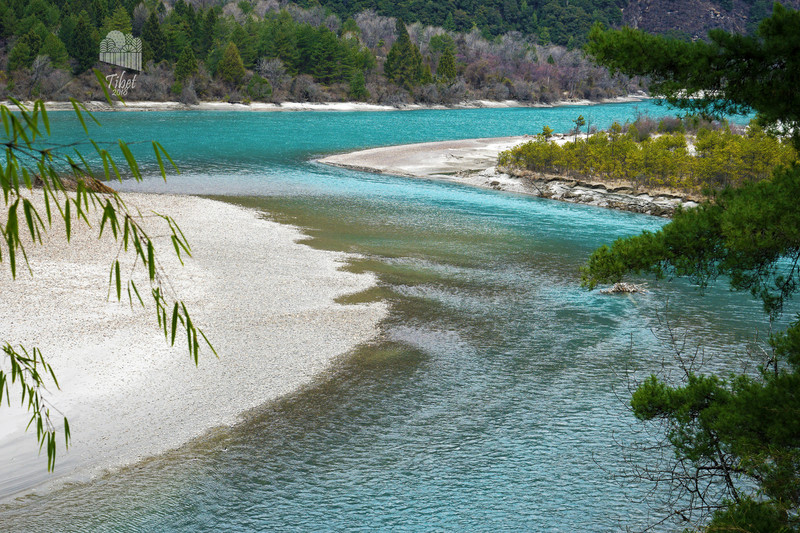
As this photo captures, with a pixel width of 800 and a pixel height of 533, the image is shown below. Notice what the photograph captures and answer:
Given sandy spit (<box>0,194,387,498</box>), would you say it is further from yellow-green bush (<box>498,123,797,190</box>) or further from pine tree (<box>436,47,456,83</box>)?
pine tree (<box>436,47,456,83</box>)

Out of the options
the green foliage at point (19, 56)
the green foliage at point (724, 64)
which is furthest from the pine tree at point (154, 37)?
the green foliage at point (724, 64)

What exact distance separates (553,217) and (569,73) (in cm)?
14839

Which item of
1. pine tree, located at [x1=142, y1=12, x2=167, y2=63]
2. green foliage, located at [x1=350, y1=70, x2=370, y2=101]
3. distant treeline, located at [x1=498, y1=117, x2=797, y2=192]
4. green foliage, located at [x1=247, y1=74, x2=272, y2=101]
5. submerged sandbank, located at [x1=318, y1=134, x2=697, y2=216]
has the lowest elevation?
submerged sandbank, located at [x1=318, y1=134, x2=697, y2=216]

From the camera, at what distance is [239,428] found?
13898 mm

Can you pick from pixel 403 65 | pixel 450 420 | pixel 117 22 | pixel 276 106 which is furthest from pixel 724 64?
pixel 403 65

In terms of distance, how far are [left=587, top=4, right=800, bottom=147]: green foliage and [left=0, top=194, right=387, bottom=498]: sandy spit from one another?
31.4 ft

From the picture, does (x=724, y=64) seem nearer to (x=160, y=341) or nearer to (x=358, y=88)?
(x=160, y=341)

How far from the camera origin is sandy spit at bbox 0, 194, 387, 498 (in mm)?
13148

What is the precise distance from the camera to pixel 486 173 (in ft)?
168

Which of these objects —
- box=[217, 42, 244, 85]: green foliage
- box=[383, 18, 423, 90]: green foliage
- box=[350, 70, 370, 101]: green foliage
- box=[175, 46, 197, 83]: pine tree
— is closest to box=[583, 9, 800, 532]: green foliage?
box=[175, 46, 197, 83]: pine tree

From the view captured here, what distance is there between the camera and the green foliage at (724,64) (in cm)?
798

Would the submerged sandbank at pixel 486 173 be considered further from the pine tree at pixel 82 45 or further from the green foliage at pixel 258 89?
the pine tree at pixel 82 45

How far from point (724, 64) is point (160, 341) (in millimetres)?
13574

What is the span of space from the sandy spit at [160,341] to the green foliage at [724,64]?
9.58m
